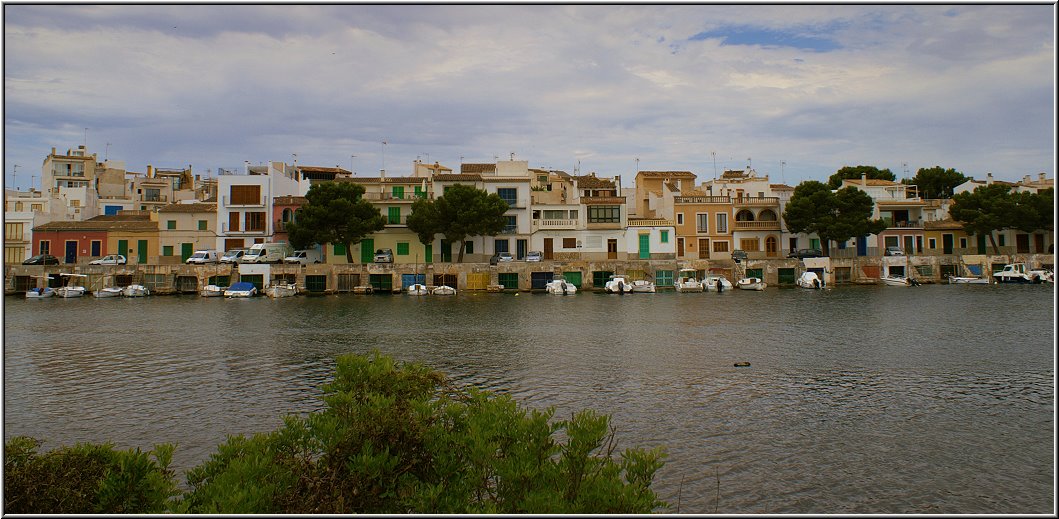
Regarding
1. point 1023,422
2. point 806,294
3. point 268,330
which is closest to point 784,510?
point 1023,422

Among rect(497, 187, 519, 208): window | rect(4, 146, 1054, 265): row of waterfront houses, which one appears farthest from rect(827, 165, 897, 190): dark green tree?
rect(497, 187, 519, 208): window

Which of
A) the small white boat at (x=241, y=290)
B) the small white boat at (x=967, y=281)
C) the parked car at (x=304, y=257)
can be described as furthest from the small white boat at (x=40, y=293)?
the small white boat at (x=967, y=281)

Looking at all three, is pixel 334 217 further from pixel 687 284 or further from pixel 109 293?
pixel 687 284

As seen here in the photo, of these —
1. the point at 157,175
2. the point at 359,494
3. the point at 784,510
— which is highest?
the point at 157,175

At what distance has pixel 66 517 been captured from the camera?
541cm

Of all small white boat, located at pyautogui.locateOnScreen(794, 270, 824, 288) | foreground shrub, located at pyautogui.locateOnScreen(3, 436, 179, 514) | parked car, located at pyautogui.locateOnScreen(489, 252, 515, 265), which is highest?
parked car, located at pyautogui.locateOnScreen(489, 252, 515, 265)

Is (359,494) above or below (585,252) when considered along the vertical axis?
below

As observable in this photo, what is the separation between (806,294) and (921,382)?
127 feet

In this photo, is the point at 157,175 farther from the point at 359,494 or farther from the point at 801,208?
the point at 359,494

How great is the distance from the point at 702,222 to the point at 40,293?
64018 mm

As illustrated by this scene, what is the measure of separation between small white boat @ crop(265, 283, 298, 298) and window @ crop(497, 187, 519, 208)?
74.0 ft

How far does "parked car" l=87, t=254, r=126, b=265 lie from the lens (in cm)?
6419

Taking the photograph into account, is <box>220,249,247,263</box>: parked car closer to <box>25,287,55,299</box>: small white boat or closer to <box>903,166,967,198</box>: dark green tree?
<box>25,287,55,299</box>: small white boat

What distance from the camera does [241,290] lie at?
59.2 m
